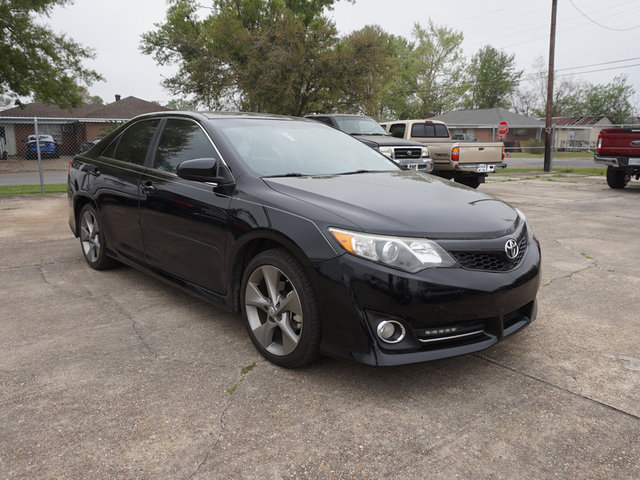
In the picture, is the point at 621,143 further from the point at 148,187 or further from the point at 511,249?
the point at 148,187

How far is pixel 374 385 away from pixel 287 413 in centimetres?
55

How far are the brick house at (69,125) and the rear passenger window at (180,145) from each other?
16.3 meters

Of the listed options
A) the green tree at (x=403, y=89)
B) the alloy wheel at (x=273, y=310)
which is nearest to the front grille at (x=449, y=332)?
the alloy wheel at (x=273, y=310)

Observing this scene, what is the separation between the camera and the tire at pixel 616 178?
13375 mm

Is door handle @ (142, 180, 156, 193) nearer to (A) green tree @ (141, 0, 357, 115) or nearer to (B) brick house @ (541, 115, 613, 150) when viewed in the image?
(A) green tree @ (141, 0, 357, 115)

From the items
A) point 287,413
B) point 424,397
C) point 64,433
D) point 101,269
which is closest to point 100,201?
point 101,269

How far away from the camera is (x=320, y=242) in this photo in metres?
2.68

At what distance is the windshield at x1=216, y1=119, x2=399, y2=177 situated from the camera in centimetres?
355

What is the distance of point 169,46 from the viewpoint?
102 feet

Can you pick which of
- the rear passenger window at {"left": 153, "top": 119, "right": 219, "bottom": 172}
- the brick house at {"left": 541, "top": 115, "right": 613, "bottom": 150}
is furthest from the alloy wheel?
the brick house at {"left": 541, "top": 115, "right": 613, "bottom": 150}

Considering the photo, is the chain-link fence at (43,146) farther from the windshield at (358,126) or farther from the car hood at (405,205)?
the car hood at (405,205)

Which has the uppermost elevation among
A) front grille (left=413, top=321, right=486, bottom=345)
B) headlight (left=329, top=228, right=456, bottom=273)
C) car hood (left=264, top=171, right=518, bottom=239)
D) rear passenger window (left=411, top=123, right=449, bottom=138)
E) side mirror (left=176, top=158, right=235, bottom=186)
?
rear passenger window (left=411, top=123, right=449, bottom=138)

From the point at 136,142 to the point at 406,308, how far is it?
3.07m

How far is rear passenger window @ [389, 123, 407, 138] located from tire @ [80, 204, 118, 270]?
424 inches
